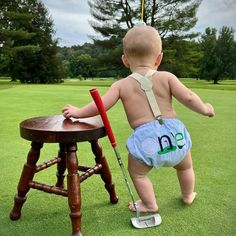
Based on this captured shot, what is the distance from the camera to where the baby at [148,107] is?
192 centimetres

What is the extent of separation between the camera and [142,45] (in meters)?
1.92

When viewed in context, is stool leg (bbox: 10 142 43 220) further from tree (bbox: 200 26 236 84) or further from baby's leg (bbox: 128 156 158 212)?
tree (bbox: 200 26 236 84)

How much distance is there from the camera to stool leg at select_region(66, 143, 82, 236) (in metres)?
1.76

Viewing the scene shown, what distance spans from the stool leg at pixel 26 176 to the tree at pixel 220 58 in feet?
126

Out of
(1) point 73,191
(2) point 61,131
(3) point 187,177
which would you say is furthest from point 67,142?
(3) point 187,177

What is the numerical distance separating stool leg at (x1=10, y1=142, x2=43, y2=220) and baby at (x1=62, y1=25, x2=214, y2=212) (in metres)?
0.27

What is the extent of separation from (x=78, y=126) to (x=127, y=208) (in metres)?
0.66

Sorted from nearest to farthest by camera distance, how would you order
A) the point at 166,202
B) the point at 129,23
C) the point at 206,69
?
the point at 166,202
the point at 129,23
the point at 206,69

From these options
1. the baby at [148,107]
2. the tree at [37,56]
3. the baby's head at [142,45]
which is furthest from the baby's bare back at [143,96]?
the tree at [37,56]

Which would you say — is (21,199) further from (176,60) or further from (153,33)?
(176,60)

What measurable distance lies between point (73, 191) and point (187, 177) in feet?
2.45

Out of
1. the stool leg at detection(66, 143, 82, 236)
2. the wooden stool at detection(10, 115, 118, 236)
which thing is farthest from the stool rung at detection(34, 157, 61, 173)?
the stool leg at detection(66, 143, 82, 236)

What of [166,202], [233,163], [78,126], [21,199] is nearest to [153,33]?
[78,126]

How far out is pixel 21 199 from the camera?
6.52 ft
